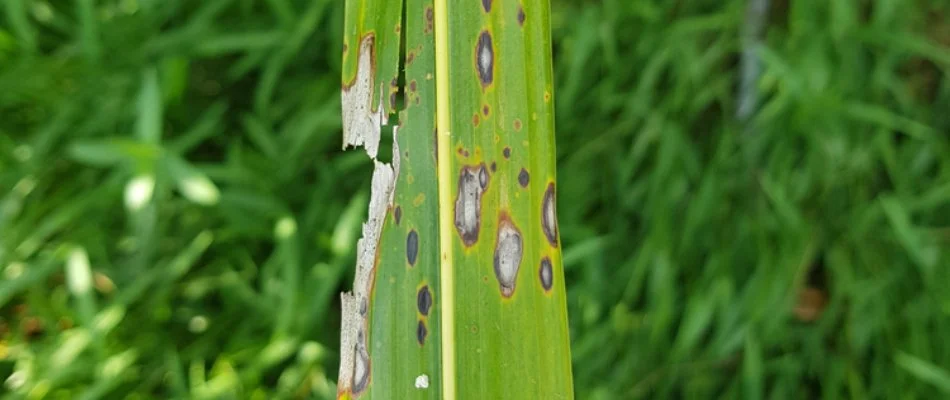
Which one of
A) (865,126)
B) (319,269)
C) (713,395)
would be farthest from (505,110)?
(865,126)

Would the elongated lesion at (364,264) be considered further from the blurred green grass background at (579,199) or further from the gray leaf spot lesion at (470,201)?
the blurred green grass background at (579,199)

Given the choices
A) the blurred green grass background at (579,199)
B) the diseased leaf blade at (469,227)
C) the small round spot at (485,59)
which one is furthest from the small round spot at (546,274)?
the blurred green grass background at (579,199)

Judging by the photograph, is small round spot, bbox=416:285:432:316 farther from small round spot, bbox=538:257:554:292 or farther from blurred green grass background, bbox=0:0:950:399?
blurred green grass background, bbox=0:0:950:399

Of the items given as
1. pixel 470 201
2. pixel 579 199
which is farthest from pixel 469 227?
pixel 579 199

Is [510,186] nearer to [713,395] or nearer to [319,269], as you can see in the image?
[319,269]

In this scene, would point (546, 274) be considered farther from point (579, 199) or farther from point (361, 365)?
point (579, 199)
